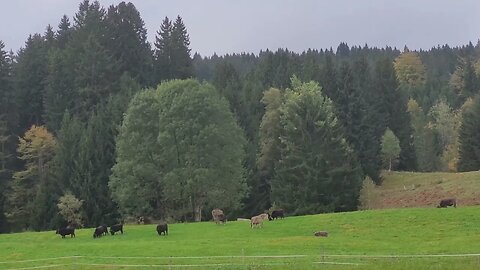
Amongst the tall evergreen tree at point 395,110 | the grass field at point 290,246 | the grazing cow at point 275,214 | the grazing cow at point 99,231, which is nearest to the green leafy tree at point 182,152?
the grass field at point 290,246

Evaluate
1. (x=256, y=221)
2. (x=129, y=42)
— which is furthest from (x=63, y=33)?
(x=256, y=221)

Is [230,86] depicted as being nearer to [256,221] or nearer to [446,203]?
[446,203]

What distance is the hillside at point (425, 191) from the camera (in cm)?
7994

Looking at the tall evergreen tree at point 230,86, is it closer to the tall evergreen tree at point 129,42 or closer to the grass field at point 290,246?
the tall evergreen tree at point 129,42

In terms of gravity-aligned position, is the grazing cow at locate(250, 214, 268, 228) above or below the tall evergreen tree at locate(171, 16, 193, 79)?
below

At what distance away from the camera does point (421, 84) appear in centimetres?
19000

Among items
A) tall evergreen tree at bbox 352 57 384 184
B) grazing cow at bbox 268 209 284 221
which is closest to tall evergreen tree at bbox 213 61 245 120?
tall evergreen tree at bbox 352 57 384 184

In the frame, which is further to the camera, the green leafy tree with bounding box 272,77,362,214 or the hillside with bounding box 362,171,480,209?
the hillside with bounding box 362,171,480,209

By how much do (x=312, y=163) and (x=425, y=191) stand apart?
61.7 feet

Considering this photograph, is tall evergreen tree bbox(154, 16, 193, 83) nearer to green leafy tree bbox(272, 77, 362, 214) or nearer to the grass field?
green leafy tree bbox(272, 77, 362, 214)

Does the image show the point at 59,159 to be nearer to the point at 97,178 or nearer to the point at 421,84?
the point at 97,178

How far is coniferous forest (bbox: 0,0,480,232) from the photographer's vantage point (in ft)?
221

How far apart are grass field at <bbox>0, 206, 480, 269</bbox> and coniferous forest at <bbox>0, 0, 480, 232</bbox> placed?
1479cm

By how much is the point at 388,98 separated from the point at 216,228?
74597 millimetres
